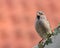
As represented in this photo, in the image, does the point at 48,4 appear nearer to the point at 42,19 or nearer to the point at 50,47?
the point at 42,19

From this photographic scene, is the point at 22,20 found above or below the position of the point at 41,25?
below

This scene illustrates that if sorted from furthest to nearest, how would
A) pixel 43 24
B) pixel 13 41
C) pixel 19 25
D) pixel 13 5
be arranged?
pixel 13 5, pixel 19 25, pixel 13 41, pixel 43 24

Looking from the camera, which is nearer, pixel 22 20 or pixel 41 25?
pixel 41 25

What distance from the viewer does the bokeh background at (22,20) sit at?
5355mm

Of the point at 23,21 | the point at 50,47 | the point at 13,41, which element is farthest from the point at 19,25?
the point at 50,47

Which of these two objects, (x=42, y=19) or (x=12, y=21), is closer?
(x=42, y=19)

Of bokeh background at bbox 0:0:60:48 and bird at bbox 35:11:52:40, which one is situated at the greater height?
bird at bbox 35:11:52:40

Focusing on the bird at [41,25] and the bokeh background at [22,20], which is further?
the bokeh background at [22,20]

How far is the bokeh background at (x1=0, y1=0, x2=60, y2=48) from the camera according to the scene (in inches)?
211

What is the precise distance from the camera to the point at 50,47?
2002 millimetres

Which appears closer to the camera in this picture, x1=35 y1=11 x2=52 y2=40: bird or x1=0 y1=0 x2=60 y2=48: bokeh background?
x1=35 y1=11 x2=52 y2=40: bird

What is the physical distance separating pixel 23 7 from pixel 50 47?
4373 millimetres

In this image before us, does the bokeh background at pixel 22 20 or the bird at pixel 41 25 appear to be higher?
the bird at pixel 41 25

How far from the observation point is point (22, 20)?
235 inches
